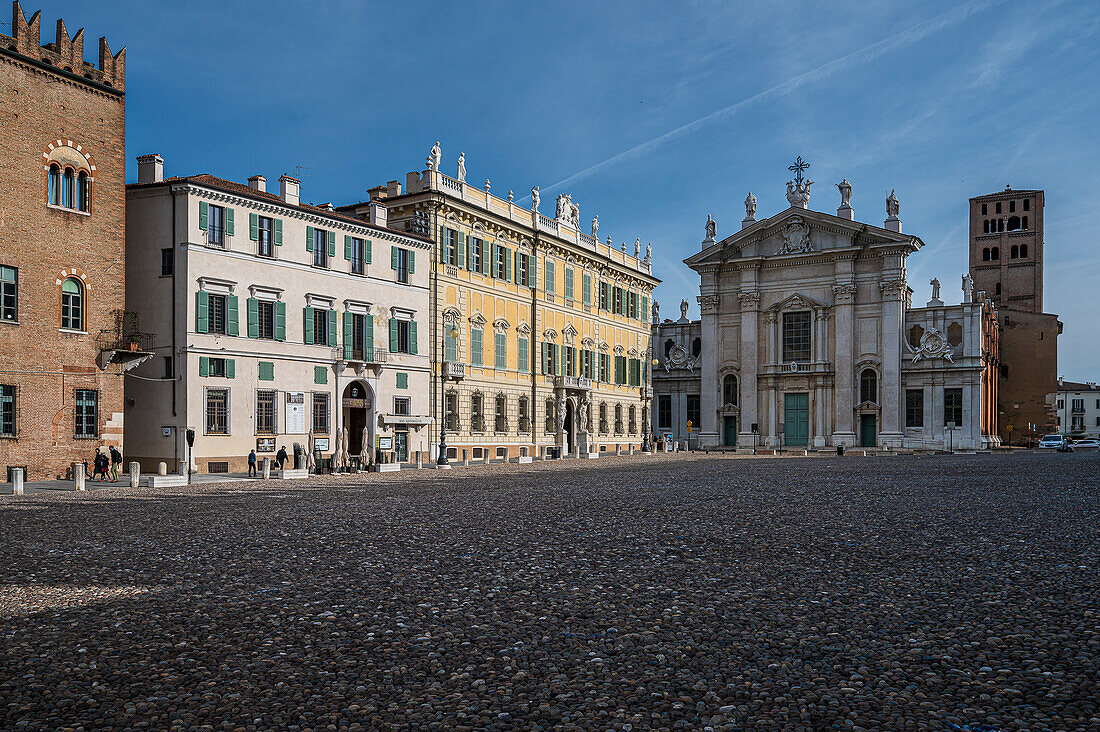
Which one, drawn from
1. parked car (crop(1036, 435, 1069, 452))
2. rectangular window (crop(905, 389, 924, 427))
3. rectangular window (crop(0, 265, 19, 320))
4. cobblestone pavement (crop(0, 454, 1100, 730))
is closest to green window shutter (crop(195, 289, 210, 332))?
rectangular window (crop(0, 265, 19, 320))

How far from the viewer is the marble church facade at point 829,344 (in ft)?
220

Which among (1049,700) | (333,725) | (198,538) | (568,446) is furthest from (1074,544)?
(568,446)

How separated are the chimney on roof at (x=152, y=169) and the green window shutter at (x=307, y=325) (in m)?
7.44

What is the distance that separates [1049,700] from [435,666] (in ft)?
13.1

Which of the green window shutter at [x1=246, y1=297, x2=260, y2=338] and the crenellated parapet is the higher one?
the crenellated parapet

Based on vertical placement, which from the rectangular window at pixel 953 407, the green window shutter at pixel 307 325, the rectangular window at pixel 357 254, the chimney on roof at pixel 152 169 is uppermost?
the chimney on roof at pixel 152 169

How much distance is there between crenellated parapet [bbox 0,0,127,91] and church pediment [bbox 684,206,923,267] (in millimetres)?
51272

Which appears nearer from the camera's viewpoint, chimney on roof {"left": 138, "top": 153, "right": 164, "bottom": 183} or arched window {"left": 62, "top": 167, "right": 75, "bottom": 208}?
arched window {"left": 62, "top": 167, "right": 75, "bottom": 208}

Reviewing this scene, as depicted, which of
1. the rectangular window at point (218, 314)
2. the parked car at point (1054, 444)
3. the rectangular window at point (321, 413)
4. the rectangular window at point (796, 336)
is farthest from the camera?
the parked car at point (1054, 444)

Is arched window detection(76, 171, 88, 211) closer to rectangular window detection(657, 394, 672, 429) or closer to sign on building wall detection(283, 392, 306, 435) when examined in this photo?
sign on building wall detection(283, 392, 306, 435)

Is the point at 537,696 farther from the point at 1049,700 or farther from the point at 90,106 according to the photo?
the point at 90,106

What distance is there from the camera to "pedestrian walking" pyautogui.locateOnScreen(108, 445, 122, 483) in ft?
99.9

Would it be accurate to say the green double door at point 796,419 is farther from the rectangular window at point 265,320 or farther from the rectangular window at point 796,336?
the rectangular window at point 265,320

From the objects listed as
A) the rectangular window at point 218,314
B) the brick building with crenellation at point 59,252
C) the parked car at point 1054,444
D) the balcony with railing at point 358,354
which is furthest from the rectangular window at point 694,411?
the brick building with crenellation at point 59,252
